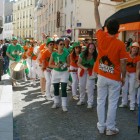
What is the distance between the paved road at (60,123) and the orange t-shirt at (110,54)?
1.07 metres

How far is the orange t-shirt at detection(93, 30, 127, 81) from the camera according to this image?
6305mm

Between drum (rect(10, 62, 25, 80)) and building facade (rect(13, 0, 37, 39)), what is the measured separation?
70294 mm

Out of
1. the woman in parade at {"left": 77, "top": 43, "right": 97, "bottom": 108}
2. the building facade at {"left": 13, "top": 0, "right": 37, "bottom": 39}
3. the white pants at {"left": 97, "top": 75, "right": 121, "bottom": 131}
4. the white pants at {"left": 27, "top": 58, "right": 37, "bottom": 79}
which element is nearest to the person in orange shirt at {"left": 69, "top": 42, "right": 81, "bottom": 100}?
the woman in parade at {"left": 77, "top": 43, "right": 97, "bottom": 108}

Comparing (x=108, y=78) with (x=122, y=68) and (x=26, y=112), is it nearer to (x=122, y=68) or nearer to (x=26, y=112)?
(x=122, y=68)

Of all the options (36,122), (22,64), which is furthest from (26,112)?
(22,64)

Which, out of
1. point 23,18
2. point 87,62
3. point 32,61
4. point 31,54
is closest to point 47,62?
point 87,62

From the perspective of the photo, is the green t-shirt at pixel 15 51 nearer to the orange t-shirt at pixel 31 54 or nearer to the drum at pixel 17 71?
the drum at pixel 17 71

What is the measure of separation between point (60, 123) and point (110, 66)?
176cm

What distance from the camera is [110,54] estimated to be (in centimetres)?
634

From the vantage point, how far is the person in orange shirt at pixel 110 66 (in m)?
6.31

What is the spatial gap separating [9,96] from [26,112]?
1514 mm

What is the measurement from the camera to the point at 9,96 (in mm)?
10070

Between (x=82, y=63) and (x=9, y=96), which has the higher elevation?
(x=82, y=63)

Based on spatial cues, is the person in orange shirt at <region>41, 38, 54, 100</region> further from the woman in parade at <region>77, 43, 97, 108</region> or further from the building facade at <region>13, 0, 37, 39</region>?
the building facade at <region>13, 0, 37, 39</region>
